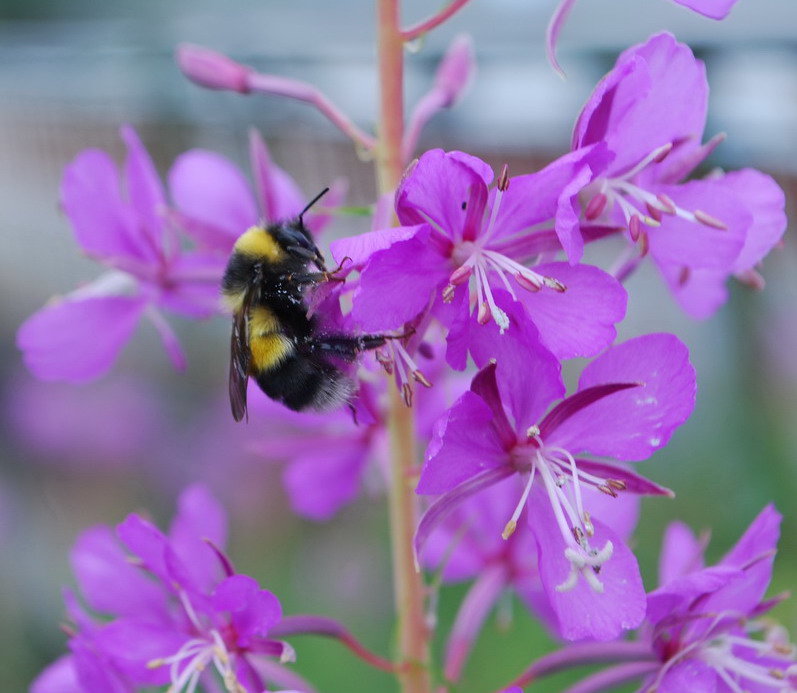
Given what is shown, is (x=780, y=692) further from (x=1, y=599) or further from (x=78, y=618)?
(x=1, y=599)

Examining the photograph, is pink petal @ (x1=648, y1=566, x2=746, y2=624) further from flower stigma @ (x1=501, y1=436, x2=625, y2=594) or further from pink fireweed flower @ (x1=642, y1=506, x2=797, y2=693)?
flower stigma @ (x1=501, y1=436, x2=625, y2=594)

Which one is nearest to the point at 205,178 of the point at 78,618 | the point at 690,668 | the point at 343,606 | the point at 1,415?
the point at 78,618

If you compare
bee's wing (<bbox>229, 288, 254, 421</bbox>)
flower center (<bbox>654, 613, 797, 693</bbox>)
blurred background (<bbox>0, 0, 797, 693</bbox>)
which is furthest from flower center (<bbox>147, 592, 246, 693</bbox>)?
blurred background (<bbox>0, 0, 797, 693</bbox>)

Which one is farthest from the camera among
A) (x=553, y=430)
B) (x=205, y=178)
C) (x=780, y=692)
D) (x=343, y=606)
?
(x=343, y=606)

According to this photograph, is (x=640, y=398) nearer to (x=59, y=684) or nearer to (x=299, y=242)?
(x=299, y=242)

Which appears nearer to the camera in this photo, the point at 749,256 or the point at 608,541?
the point at 608,541

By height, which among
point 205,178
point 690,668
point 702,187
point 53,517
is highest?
point 702,187
